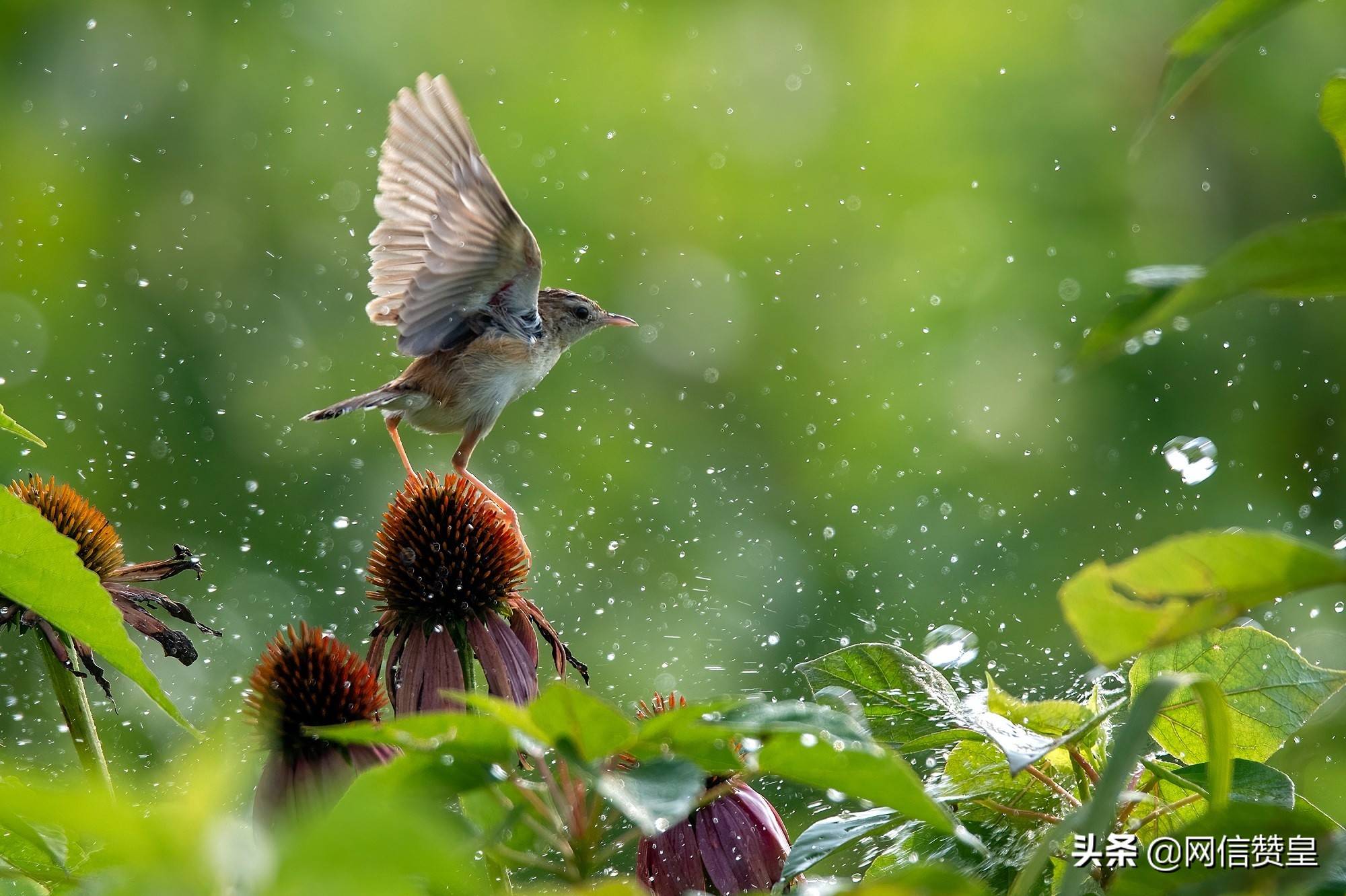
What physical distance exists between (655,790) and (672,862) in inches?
15.1

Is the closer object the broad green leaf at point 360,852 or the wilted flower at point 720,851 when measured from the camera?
the broad green leaf at point 360,852

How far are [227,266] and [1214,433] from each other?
444 cm

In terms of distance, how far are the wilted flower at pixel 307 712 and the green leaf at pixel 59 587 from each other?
176mm

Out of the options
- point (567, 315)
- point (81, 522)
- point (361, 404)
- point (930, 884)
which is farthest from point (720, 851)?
point (567, 315)

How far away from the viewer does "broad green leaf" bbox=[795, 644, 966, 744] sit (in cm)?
72

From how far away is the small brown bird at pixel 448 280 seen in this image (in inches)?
92.0

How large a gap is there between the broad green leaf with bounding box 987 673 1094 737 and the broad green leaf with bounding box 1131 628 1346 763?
0.07 m

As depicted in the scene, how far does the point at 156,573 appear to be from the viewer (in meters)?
1.26

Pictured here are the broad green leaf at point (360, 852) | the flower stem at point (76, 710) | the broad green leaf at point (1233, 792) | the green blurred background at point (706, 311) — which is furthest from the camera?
the green blurred background at point (706, 311)

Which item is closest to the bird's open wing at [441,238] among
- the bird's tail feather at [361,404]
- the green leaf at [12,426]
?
the bird's tail feather at [361,404]

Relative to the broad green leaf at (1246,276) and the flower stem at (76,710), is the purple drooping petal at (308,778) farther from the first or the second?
the broad green leaf at (1246,276)

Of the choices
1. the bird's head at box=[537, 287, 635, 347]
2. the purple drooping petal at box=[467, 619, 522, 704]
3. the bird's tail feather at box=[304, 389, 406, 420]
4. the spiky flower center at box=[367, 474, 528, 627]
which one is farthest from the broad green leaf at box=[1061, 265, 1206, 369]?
the bird's head at box=[537, 287, 635, 347]

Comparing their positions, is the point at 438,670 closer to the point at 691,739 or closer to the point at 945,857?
the point at 945,857

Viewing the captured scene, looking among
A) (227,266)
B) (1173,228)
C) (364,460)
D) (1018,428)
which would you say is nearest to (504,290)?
(364,460)
